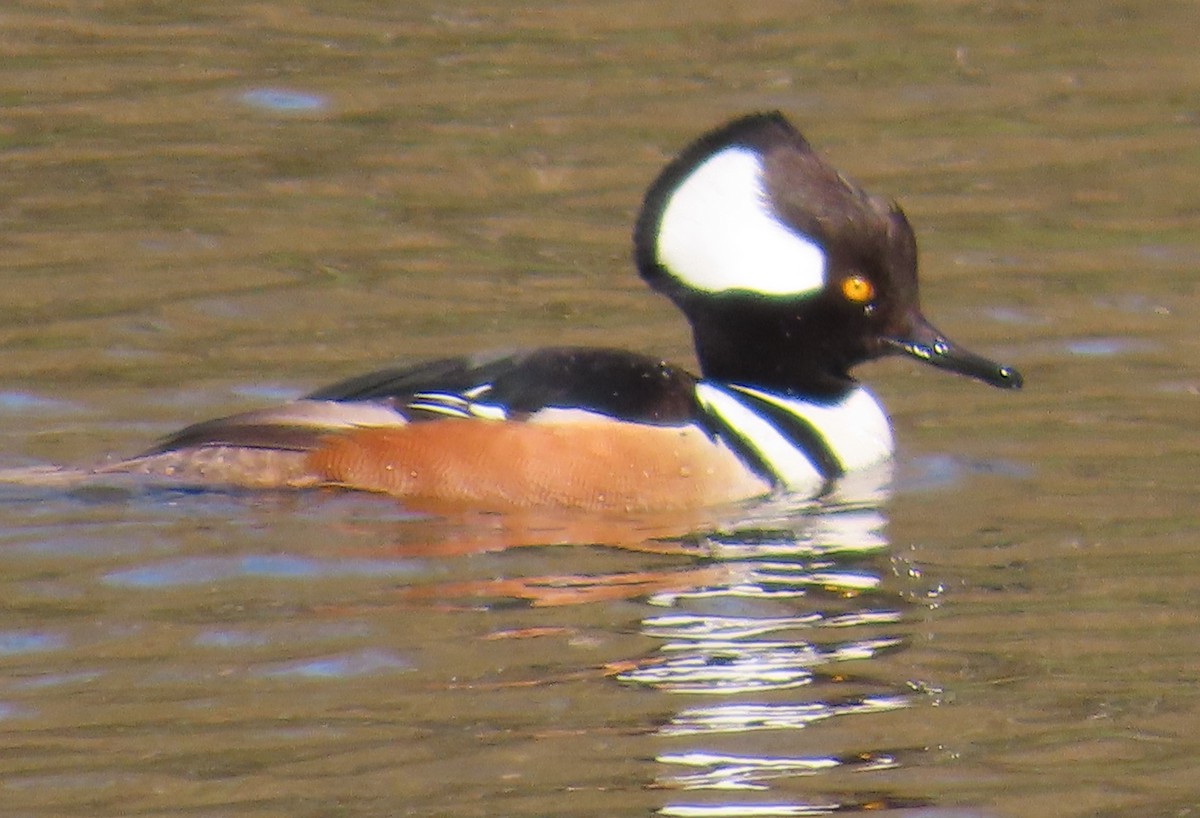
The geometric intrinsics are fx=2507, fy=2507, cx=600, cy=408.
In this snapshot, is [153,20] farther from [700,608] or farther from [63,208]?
[700,608]

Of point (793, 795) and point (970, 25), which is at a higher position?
point (970, 25)

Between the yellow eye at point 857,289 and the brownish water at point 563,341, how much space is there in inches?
23.6

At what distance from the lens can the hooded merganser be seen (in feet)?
24.6

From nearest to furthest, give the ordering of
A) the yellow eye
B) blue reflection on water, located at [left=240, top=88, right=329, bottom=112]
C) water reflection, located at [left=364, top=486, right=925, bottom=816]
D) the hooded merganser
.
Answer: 1. water reflection, located at [left=364, top=486, right=925, bottom=816]
2. the hooded merganser
3. the yellow eye
4. blue reflection on water, located at [left=240, top=88, right=329, bottom=112]

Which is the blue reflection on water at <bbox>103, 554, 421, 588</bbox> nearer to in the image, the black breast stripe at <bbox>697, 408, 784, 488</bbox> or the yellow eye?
the black breast stripe at <bbox>697, 408, 784, 488</bbox>

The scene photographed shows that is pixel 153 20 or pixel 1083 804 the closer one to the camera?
pixel 1083 804

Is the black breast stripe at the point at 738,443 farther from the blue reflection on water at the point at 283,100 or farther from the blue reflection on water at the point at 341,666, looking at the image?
the blue reflection on water at the point at 283,100

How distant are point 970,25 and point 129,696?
841cm

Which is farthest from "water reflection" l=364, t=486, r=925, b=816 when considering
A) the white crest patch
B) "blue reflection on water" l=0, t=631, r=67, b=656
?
"blue reflection on water" l=0, t=631, r=67, b=656

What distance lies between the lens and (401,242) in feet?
33.8

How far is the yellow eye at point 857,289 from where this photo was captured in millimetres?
7816

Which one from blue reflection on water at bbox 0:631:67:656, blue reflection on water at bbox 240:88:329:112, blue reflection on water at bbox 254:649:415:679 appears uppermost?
blue reflection on water at bbox 240:88:329:112

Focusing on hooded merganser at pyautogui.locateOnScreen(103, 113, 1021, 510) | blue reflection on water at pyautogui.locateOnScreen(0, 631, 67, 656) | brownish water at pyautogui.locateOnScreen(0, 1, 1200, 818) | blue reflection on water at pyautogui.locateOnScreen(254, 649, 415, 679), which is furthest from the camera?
hooded merganser at pyautogui.locateOnScreen(103, 113, 1021, 510)

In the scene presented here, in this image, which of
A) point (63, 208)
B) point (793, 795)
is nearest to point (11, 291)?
point (63, 208)
